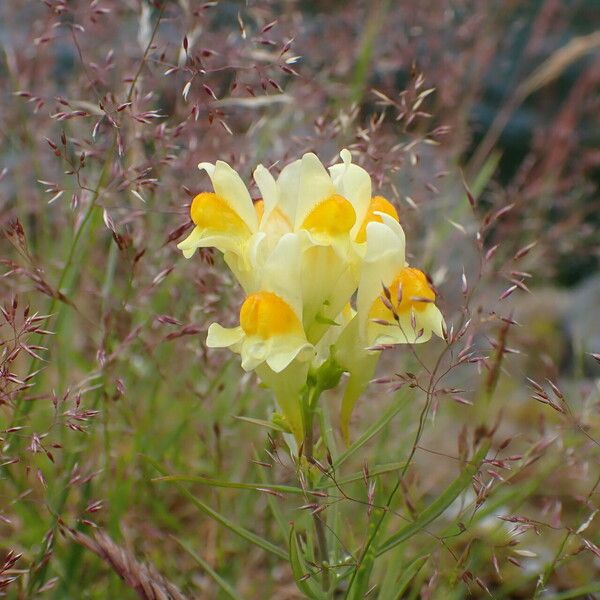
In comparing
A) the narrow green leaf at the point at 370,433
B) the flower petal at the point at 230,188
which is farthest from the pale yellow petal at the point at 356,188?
the narrow green leaf at the point at 370,433

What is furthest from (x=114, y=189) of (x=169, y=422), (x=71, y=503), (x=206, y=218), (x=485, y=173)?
(x=485, y=173)

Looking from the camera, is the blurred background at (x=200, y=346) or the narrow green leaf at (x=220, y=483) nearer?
the narrow green leaf at (x=220, y=483)

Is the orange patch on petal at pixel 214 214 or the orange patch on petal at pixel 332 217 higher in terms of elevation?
the orange patch on petal at pixel 332 217

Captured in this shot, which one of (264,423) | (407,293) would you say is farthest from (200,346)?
(407,293)

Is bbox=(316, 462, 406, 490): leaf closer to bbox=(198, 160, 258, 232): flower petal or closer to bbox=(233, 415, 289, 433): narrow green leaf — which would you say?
bbox=(233, 415, 289, 433): narrow green leaf

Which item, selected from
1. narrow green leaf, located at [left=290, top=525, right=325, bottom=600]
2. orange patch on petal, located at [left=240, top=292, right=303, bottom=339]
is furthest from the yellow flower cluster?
narrow green leaf, located at [left=290, top=525, right=325, bottom=600]

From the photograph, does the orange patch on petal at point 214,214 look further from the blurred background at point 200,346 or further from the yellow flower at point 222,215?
the blurred background at point 200,346
